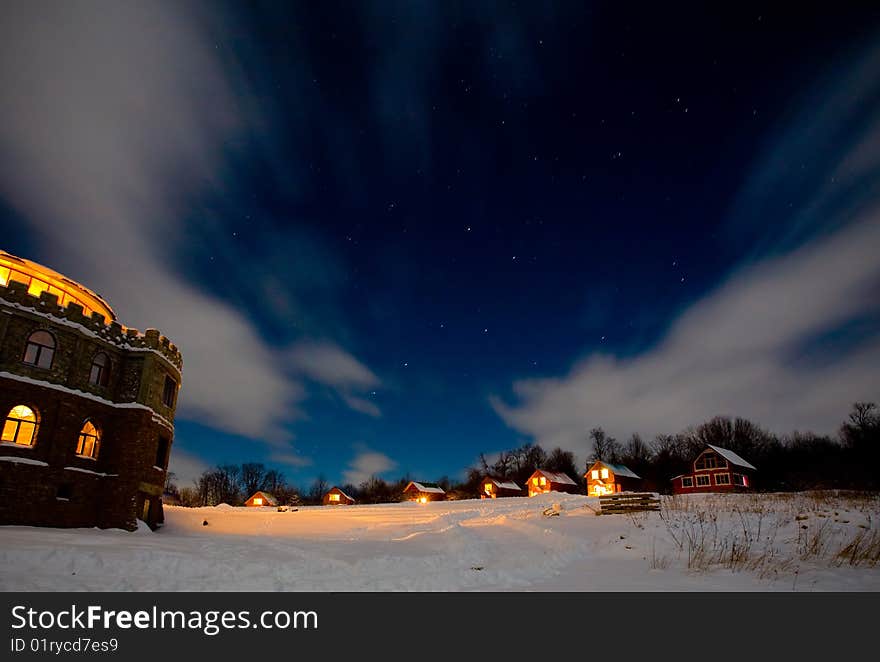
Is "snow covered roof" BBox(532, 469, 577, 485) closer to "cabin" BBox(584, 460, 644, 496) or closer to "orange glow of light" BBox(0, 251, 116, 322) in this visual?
"cabin" BBox(584, 460, 644, 496)

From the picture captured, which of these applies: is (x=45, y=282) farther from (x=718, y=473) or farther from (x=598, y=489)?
(x=598, y=489)

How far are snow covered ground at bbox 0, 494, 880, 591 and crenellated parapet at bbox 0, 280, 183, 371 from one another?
943 cm

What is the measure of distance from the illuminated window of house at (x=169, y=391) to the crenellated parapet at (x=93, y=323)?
94 centimetres

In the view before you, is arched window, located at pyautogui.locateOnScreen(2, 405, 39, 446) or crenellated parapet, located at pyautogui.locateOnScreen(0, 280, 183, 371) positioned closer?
arched window, located at pyautogui.locateOnScreen(2, 405, 39, 446)

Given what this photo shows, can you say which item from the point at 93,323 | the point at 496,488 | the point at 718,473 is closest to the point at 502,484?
the point at 496,488

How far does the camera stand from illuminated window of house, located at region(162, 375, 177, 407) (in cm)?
2709

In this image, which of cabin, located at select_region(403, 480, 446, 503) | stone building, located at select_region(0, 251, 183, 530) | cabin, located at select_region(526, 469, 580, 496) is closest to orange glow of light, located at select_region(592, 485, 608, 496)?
cabin, located at select_region(526, 469, 580, 496)

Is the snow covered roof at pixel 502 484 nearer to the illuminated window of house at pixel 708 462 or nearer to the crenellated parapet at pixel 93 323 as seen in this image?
the illuminated window of house at pixel 708 462

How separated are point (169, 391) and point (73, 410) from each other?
6.14 metres

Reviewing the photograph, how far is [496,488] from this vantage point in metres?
79.8

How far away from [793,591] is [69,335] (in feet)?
91.8

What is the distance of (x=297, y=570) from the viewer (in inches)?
477

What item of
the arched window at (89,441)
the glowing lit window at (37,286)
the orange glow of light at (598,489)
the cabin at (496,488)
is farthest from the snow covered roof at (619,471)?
the glowing lit window at (37,286)
